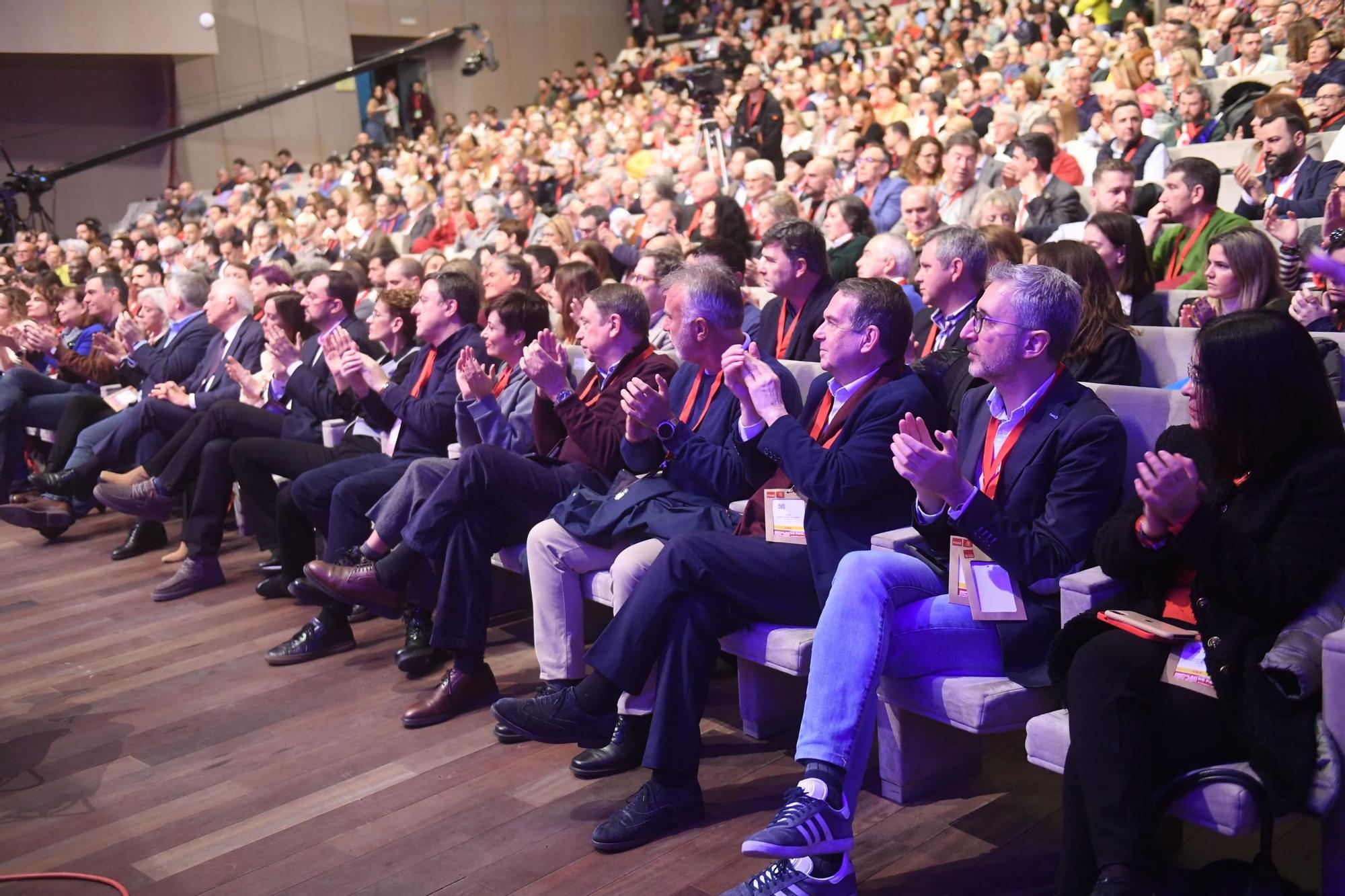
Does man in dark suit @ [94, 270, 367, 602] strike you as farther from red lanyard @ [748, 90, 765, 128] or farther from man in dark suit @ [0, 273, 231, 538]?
red lanyard @ [748, 90, 765, 128]

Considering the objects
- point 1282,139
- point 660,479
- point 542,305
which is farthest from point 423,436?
point 1282,139

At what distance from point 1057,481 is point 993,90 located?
686 centimetres

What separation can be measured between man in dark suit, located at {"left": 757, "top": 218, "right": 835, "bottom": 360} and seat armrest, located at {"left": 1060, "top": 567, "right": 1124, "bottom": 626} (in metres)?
1.71

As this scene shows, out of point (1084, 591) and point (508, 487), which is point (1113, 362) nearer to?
point (1084, 591)

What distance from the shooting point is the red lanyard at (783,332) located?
3805 mm

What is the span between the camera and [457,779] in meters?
2.70

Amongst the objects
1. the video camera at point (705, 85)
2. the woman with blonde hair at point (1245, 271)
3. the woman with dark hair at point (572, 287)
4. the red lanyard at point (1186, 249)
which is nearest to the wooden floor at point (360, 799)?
the woman with dark hair at point (572, 287)

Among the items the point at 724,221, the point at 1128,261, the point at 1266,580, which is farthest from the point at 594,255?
the point at 1266,580

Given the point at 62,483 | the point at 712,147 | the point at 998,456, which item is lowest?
the point at 62,483

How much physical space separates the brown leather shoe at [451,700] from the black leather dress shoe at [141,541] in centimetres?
242

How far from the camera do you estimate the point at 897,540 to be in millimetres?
2338

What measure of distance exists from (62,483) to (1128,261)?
4276 millimetres

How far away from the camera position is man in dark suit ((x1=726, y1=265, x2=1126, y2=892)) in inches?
81.0

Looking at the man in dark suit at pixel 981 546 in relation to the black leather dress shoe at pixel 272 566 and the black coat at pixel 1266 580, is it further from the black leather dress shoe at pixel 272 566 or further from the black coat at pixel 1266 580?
the black leather dress shoe at pixel 272 566
